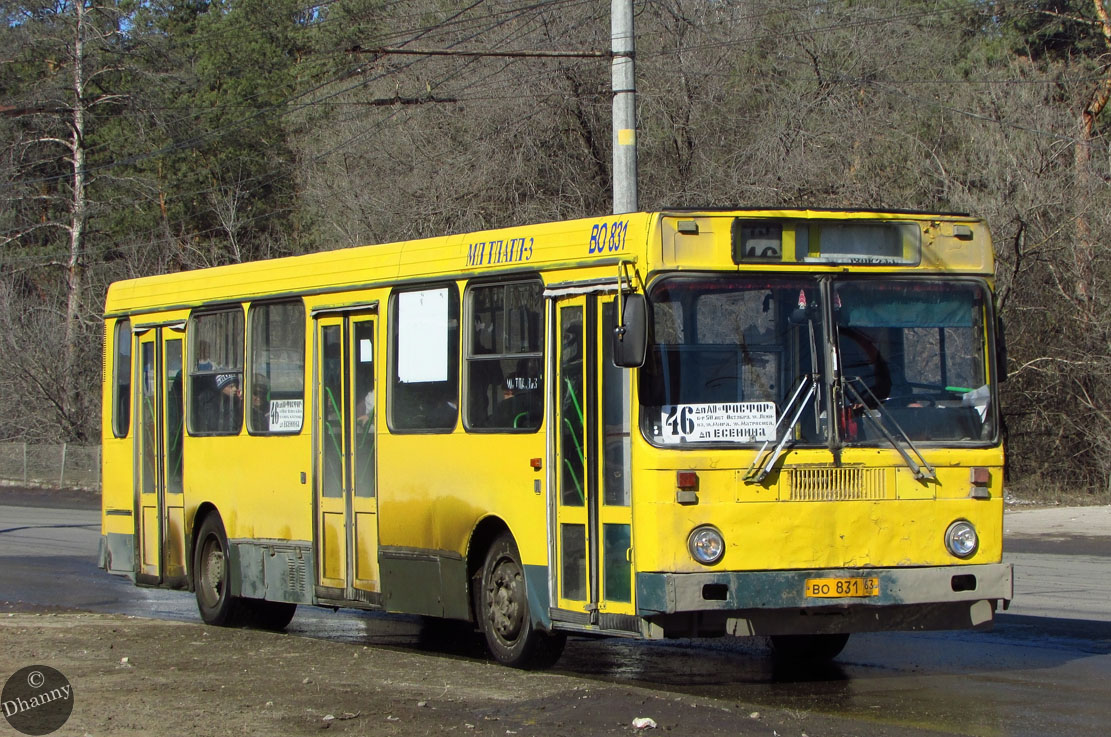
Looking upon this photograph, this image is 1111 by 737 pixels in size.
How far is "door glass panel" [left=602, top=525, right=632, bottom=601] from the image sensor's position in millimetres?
9086

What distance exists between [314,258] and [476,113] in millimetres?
18118

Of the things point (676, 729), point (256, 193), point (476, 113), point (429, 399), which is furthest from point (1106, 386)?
point (256, 193)

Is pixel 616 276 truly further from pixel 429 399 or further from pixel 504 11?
pixel 504 11

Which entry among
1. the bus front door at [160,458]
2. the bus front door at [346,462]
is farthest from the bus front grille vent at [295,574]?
the bus front door at [160,458]

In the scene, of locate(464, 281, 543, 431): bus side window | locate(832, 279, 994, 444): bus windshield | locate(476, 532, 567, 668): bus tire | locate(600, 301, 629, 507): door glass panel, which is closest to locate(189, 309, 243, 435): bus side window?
locate(464, 281, 543, 431): bus side window

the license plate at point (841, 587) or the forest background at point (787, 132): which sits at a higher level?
the forest background at point (787, 132)

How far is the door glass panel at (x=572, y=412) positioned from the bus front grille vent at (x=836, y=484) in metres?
1.33

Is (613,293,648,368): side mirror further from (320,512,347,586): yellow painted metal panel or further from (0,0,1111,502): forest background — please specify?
(0,0,1111,502): forest background

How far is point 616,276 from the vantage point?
9203 mm

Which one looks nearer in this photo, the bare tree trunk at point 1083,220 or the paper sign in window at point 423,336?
the paper sign in window at point 423,336

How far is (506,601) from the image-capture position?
10289 millimetres

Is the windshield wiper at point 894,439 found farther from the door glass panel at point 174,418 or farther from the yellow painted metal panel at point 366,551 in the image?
the door glass panel at point 174,418

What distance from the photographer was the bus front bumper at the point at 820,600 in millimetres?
→ 8773

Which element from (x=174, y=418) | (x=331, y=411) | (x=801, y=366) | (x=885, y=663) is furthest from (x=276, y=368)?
(x=885, y=663)
